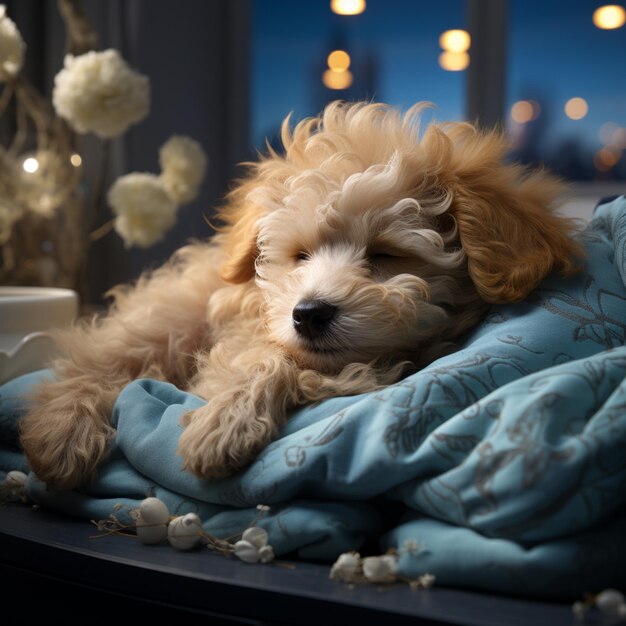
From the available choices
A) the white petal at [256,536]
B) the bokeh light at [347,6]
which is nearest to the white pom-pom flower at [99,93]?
the bokeh light at [347,6]

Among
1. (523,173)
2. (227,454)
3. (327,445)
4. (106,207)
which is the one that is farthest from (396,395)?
(106,207)

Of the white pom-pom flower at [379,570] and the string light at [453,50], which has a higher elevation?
the string light at [453,50]

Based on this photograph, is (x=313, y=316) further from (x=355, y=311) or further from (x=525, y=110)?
(x=525, y=110)

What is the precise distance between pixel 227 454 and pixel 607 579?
48cm

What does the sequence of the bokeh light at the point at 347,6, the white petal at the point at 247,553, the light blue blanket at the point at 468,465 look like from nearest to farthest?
1. the light blue blanket at the point at 468,465
2. the white petal at the point at 247,553
3. the bokeh light at the point at 347,6

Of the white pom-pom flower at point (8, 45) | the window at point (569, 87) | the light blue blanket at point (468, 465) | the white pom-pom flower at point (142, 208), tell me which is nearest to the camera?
the light blue blanket at point (468, 465)

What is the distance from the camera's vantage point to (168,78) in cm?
314

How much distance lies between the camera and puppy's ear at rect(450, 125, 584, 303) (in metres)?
1.30

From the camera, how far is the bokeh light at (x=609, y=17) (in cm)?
309

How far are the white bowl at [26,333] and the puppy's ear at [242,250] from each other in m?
0.38

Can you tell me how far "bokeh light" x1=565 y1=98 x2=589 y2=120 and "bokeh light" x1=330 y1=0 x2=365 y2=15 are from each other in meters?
0.88

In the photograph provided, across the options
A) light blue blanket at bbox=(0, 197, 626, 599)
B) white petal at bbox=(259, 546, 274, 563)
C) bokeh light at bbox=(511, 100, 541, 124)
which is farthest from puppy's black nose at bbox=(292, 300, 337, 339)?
bokeh light at bbox=(511, 100, 541, 124)

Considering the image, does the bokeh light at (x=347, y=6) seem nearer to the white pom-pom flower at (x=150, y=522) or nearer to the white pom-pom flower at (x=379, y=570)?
the white pom-pom flower at (x=150, y=522)

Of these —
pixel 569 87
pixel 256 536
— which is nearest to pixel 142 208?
pixel 256 536
